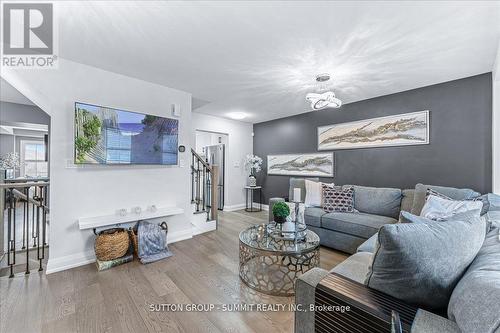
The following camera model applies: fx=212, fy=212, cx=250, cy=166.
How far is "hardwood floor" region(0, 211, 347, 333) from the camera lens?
1.59 metres

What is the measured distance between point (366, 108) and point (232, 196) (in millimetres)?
3618

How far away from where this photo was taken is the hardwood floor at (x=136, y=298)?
1.59m

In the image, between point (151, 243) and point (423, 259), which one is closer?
point (423, 259)

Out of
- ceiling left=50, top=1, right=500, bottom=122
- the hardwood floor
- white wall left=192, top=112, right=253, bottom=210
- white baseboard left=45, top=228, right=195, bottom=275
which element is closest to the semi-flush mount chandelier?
ceiling left=50, top=1, right=500, bottom=122

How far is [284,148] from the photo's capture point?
207 inches

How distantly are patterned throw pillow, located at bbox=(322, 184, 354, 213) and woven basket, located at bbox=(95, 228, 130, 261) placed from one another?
283cm

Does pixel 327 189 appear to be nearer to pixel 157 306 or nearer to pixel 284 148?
pixel 284 148

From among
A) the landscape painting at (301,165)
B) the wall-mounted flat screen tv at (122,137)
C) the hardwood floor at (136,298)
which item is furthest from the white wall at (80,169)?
the landscape painting at (301,165)

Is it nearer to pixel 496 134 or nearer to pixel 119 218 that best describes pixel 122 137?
pixel 119 218

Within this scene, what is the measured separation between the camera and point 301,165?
486 cm

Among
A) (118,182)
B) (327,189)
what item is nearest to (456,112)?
(327,189)

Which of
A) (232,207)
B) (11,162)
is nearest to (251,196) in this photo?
(232,207)

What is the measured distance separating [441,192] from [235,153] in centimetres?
415

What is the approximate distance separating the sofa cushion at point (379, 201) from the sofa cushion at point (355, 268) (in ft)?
5.55
